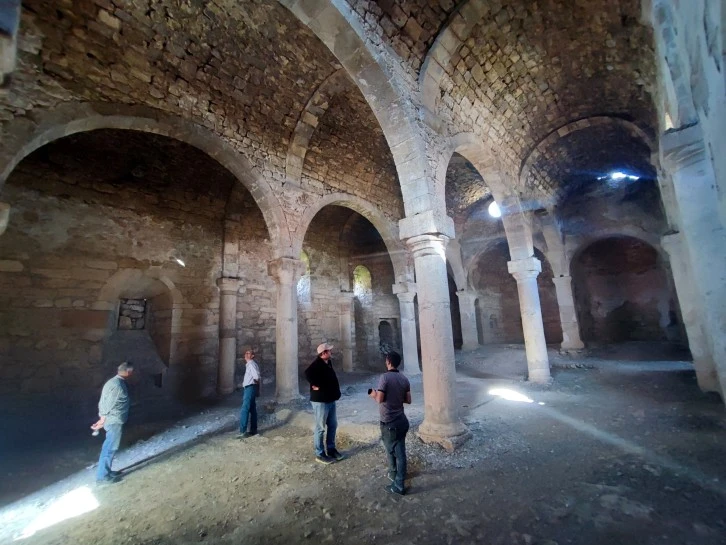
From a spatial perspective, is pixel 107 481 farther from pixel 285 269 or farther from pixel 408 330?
pixel 408 330

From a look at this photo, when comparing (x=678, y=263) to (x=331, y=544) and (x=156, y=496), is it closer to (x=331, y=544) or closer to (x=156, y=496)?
(x=331, y=544)

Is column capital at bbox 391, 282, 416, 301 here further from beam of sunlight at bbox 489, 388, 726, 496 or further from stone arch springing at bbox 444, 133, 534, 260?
beam of sunlight at bbox 489, 388, 726, 496

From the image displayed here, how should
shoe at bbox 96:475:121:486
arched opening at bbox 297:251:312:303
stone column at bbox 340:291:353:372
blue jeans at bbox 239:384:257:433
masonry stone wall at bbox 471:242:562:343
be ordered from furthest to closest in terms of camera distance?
masonry stone wall at bbox 471:242:562:343, stone column at bbox 340:291:353:372, arched opening at bbox 297:251:312:303, blue jeans at bbox 239:384:257:433, shoe at bbox 96:475:121:486

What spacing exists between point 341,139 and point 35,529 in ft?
26.1

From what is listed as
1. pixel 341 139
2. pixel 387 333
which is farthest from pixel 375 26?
pixel 387 333

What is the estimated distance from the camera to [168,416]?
6.95 meters

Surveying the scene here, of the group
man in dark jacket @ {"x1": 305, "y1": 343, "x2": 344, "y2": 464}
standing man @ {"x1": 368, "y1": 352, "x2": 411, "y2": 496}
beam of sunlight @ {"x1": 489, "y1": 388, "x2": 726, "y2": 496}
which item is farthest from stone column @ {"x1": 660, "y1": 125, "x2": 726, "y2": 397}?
man in dark jacket @ {"x1": 305, "y1": 343, "x2": 344, "y2": 464}

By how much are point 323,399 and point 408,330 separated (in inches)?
272

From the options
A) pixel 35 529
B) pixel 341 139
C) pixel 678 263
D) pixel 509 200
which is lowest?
pixel 35 529

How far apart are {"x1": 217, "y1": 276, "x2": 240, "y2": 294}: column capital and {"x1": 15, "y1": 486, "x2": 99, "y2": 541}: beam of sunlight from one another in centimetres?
568

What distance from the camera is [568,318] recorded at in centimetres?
1169

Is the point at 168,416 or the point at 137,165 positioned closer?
the point at 168,416

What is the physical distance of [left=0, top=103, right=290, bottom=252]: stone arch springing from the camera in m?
4.39

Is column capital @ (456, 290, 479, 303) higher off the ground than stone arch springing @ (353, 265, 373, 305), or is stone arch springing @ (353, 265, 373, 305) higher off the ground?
stone arch springing @ (353, 265, 373, 305)
